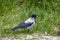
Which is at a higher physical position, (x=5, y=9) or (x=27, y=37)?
(x=5, y=9)

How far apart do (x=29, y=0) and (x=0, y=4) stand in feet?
3.08

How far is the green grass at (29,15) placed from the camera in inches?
297

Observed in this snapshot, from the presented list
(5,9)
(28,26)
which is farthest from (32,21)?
(5,9)

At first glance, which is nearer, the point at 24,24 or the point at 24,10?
the point at 24,24

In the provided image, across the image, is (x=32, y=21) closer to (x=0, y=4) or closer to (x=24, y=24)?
(x=24, y=24)

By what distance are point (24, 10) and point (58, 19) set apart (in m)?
1.15

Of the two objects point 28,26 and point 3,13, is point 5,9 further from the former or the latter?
point 28,26

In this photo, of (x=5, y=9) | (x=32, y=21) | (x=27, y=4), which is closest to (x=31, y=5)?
(x=27, y=4)

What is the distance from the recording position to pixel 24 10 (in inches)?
344

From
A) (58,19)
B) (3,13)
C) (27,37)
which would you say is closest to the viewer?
(27,37)

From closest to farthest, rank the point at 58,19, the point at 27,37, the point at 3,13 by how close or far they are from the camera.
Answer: the point at 27,37
the point at 58,19
the point at 3,13

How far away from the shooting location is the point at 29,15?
837cm

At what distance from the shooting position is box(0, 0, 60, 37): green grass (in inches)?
297

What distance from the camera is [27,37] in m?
7.15
